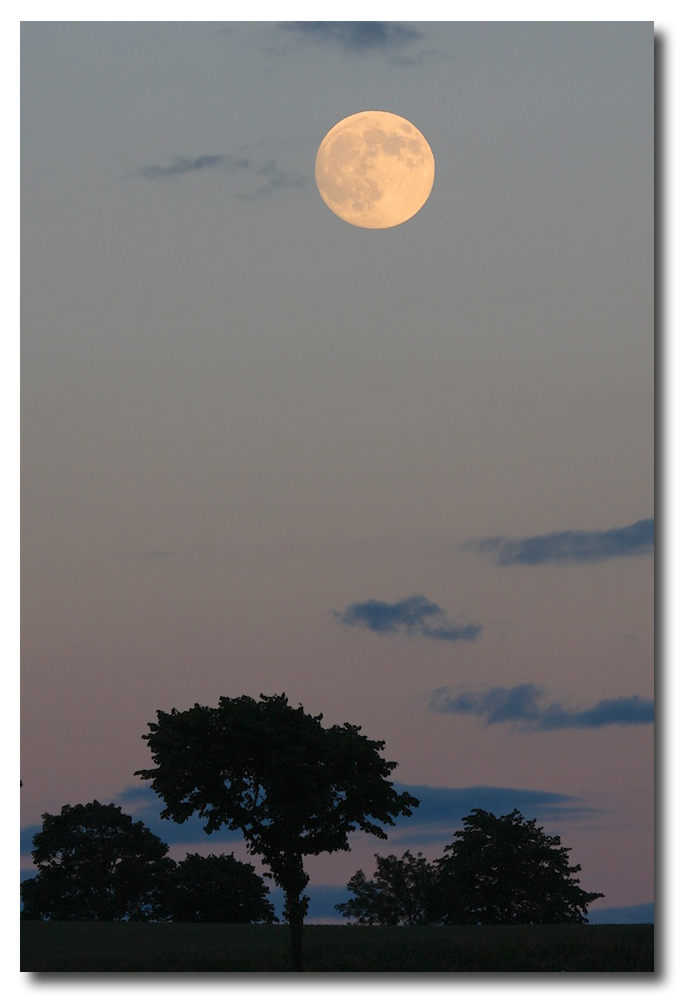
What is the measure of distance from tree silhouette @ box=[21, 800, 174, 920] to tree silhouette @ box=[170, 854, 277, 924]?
0.90 m

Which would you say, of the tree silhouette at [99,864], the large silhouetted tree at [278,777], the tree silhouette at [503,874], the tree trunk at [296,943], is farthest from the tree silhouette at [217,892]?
the tree trunk at [296,943]

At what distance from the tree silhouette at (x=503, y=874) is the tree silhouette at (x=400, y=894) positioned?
1120 millimetres

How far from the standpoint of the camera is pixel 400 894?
59312mm

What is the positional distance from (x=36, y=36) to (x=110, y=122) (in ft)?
7.50

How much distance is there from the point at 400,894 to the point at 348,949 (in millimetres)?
31291

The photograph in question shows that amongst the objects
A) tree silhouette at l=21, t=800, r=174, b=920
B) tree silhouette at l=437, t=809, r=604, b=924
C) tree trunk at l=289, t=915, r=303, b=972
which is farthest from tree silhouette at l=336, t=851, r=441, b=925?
tree trunk at l=289, t=915, r=303, b=972

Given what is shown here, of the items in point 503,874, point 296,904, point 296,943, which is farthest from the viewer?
point 503,874

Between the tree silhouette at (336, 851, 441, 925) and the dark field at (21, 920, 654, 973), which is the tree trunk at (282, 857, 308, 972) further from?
the tree silhouette at (336, 851, 441, 925)

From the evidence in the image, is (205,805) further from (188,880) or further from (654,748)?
(188,880)

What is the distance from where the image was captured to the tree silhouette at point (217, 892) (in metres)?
59.0

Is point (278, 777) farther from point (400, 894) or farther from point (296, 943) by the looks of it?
point (400, 894)

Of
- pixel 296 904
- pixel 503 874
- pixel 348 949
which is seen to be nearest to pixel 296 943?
pixel 348 949

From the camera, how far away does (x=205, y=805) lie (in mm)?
35438
